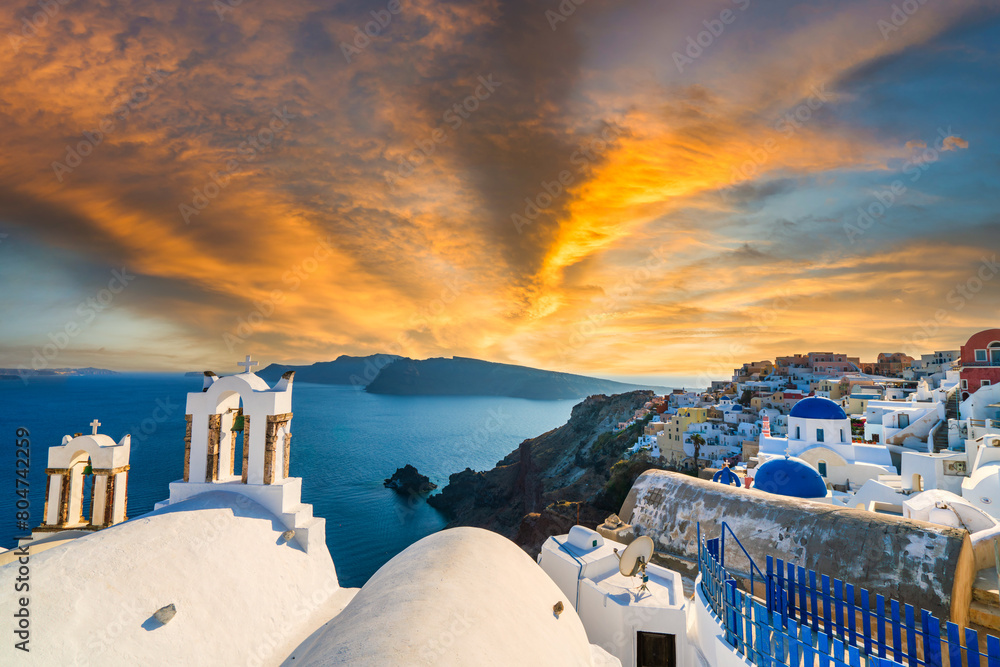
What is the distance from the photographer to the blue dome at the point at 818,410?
83.9 feet

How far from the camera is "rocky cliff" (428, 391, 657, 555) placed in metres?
35.3

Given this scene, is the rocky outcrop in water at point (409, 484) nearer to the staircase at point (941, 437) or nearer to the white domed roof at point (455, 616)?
the staircase at point (941, 437)

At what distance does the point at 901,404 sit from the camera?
38781mm

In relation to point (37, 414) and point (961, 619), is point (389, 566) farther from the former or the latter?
point (37, 414)

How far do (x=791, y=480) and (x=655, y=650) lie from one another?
10.2 m

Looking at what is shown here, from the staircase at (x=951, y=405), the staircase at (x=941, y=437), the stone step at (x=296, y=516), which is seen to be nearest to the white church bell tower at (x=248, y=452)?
the stone step at (x=296, y=516)

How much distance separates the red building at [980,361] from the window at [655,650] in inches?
1473

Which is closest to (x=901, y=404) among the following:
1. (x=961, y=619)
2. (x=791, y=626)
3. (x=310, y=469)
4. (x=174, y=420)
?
(x=961, y=619)

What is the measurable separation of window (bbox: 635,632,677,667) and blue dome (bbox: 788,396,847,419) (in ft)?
71.2

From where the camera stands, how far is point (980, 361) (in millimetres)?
34500

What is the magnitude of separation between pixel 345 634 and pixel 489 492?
55.2m

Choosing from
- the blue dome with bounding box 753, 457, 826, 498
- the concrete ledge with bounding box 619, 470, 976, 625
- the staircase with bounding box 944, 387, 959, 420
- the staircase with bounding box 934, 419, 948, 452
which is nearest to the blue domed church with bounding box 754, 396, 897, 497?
the staircase with bounding box 934, 419, 948, 452

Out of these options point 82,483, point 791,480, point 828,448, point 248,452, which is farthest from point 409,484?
point 248,452

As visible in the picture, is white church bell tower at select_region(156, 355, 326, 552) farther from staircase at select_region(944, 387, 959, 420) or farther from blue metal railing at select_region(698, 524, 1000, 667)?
staircase at select_region(944, 387, 959, 420)
